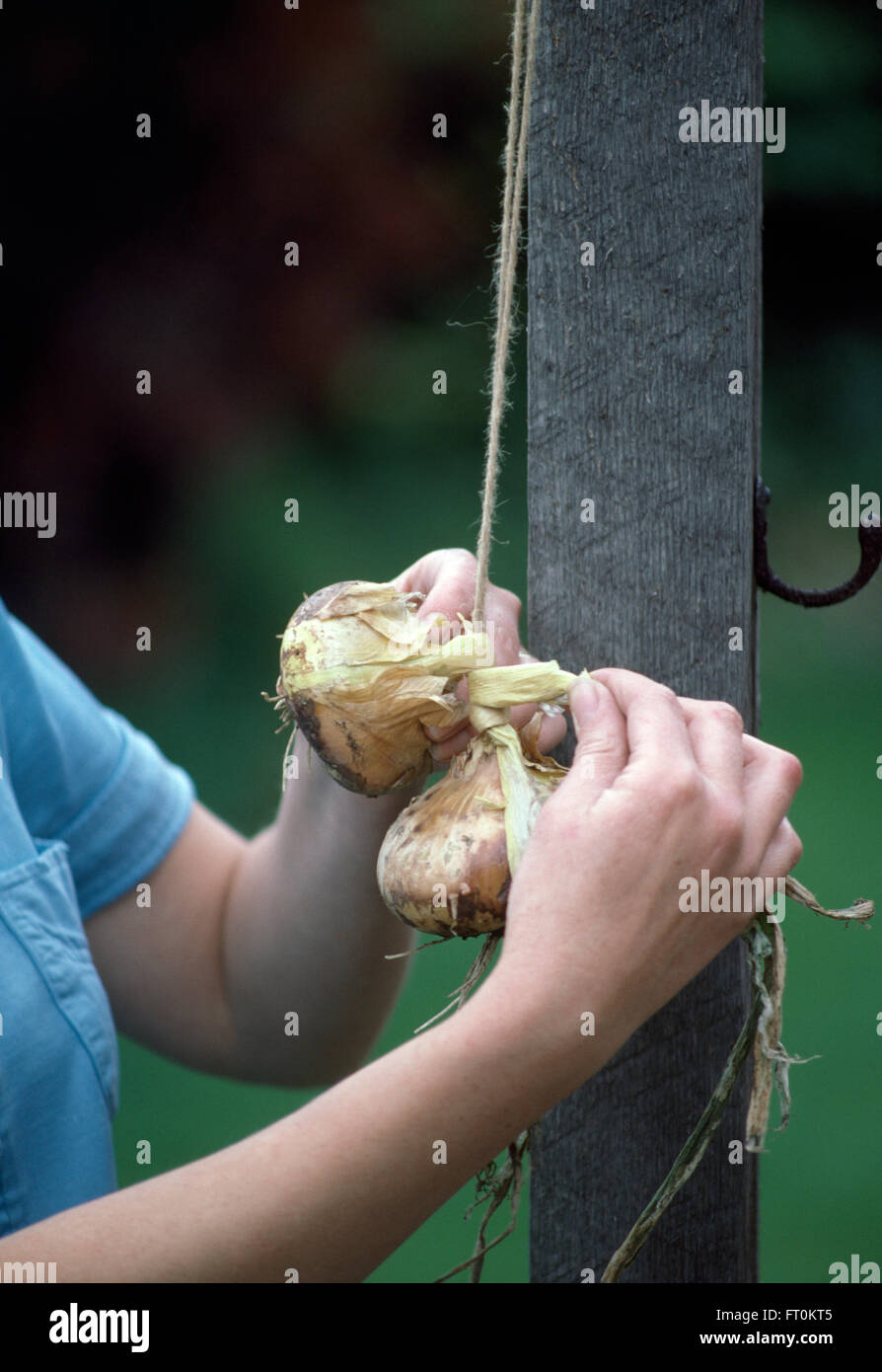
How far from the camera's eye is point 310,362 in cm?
394

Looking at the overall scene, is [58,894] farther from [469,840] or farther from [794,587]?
[794,587]

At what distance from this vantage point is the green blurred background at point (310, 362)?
362 centimetres

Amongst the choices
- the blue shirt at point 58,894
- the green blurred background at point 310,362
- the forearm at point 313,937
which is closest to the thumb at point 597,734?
the forearm at point 313,937

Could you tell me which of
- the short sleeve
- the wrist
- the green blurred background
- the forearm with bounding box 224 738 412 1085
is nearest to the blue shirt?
the short sleeve

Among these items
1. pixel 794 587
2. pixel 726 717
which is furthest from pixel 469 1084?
pixel 794 587

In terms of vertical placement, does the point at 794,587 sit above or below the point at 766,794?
above

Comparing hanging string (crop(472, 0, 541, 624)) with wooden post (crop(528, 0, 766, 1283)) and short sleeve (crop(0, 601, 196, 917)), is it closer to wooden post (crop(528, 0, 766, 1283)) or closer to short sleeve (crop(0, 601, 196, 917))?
wooden post (crop(528, 0, 766, 1283))

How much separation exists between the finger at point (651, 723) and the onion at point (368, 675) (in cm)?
8

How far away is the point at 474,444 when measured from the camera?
420cm

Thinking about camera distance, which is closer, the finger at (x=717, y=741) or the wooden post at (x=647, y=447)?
the finger at (x=717, y=741)

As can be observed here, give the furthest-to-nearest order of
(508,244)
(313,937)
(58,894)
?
(313,937), (58,894), (508,244)

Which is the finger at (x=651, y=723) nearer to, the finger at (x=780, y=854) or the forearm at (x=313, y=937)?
the finger at (x=780, y=854)

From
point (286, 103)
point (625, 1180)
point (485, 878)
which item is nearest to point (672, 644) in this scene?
point (485, 878)

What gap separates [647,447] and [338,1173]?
1.56ft
